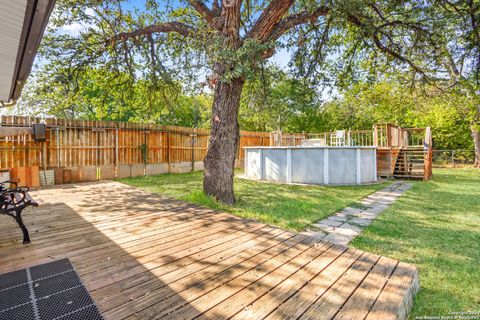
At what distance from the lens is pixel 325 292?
6.47 ft

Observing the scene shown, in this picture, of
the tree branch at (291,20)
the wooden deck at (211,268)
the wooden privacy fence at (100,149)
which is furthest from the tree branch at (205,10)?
the wooden privacy fence at (100,149)

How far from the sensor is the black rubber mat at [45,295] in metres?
1.67

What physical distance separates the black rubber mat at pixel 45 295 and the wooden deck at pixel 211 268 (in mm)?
88

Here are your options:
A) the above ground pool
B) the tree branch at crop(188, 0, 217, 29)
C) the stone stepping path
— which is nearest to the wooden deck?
the stone stepping path

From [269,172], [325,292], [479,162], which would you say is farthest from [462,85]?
[479,162]

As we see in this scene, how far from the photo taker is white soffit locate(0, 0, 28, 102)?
2.48 metres

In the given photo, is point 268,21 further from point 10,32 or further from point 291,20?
point 10,32

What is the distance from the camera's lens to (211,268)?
7.64ft

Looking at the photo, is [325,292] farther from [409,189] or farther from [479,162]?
[479,162]

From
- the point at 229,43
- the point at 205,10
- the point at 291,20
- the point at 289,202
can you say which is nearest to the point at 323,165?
the point at 289,202

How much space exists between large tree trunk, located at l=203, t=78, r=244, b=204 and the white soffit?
3.33 meters

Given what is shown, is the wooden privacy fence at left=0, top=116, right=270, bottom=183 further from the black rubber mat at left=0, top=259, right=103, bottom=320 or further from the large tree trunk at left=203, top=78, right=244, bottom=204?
the black rubber mat at left=0, top=259, right=103, bottom=320

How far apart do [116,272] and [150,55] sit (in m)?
7.46

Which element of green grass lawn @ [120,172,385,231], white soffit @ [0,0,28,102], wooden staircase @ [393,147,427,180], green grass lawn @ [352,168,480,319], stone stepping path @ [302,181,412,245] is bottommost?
green grass lawn @ [352,168,480,319]
